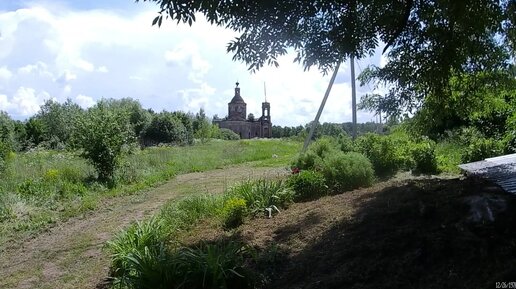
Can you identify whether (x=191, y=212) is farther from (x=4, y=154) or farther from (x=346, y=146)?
(x=4, y=154)

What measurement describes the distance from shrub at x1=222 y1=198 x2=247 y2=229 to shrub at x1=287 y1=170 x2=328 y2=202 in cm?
159

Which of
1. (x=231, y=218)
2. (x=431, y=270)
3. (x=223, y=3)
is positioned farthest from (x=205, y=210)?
(x=431, y=270)

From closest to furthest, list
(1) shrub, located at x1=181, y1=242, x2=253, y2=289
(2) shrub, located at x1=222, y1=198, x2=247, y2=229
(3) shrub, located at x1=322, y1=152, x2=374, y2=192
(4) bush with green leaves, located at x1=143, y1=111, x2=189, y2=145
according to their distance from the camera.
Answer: (1) shrub, located at x1=181, y1=242, x2=253, y2=289 < (2) shrub, located at x1=222, y1=198, x2=247, y2=229 < (3) shrub, located at x1=322, y1=152, x2=374, y2=192 < (4) bush with green leaves, located at x1=143, y1=111, x2=189, y2=145

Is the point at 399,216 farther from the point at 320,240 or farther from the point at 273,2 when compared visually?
the point at 273,2

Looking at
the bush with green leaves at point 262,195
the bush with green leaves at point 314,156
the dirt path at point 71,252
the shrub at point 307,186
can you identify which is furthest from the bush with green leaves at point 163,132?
the bush with green leaves at point 262,195

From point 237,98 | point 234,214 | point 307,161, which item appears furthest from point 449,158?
point 237,98

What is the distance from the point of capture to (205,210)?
719cm

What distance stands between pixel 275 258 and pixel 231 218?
1892mm

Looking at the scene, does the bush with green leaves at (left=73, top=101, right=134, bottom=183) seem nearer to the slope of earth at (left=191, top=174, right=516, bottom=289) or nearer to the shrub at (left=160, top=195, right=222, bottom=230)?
the shrub at (left=160, top=195, right=222, bottom=230)

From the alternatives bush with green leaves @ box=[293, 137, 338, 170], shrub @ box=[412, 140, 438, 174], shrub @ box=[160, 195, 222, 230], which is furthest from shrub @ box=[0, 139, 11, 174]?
shrub @ box=[412, 140, 438, 174]

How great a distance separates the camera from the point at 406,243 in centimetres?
387

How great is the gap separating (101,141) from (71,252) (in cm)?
697

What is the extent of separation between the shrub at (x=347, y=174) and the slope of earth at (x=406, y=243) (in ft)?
9.59

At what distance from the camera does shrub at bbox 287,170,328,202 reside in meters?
7.90
